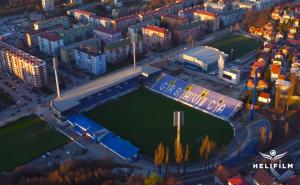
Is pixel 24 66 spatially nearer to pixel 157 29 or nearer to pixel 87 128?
pixel 87 128

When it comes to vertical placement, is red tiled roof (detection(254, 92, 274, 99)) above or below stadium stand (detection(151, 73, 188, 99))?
below

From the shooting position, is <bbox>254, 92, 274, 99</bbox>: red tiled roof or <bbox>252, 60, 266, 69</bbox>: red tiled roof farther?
<bbox>252, 60, 266, 69</bbox>: red tiled roof

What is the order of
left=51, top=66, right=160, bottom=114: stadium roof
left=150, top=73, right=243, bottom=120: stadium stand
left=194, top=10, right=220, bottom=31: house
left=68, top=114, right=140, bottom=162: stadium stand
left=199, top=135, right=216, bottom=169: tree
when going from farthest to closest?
left=194, top=10, right=220, bottom=31: house < left=150, top=73, right=243, bottom=120: stadium stand < left=51, top=66, right=160, bottom=114: stadium roof < left=68, top=114, right=140, bottom=162: stadium stand < left=199, top=135, right=216, bottom=169: tree

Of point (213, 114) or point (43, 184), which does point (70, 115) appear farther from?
point (213, 114)

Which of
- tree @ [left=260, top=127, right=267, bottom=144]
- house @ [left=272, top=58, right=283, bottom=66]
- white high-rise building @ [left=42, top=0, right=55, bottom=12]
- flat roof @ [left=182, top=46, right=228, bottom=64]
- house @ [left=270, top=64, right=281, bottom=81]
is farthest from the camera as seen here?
white high-rise building @ [left=42, top=0, right=55, bottom=12]

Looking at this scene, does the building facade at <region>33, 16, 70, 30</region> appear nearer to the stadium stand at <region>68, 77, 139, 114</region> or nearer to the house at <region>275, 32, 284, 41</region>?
the stadium stand at <region>68, 77, 139, 114</region>

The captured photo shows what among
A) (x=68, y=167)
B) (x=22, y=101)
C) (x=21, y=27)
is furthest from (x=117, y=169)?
(x=21, y=27)

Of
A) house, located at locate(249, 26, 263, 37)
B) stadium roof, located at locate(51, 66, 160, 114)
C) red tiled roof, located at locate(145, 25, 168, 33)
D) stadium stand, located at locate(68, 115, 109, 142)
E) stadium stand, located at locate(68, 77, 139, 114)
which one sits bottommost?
stadium stand, located at locate(68, 115, 109, 142)

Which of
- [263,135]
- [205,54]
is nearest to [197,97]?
[263,135]

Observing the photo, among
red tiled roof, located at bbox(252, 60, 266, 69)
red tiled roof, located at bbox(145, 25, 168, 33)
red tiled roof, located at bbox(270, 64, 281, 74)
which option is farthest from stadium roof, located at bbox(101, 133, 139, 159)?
red tiled roof, located at bbox(145, 25, 168, 33)
